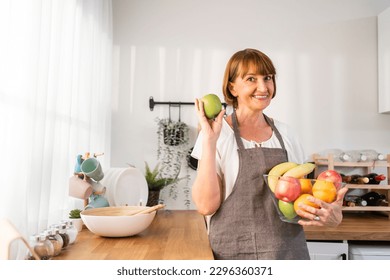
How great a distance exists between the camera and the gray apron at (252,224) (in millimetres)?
915

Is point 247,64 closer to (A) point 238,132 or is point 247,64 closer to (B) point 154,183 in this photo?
(A) point 238,132

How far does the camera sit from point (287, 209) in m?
0.81

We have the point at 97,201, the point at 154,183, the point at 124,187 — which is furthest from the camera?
the point at 154,183

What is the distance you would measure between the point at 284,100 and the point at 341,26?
1.61 ft

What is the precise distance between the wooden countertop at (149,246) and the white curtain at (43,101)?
0.42 ft

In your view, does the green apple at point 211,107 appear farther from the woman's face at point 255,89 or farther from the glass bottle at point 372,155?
the glass bottle at point 372,155

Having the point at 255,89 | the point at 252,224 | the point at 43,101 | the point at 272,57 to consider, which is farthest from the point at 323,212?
the point at 272,57

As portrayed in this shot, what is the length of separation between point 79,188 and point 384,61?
1.57 meters

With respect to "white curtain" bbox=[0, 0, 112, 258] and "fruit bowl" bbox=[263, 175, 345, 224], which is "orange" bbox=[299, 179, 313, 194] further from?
"white curtain" bbox=[0, 0, 112, 258]

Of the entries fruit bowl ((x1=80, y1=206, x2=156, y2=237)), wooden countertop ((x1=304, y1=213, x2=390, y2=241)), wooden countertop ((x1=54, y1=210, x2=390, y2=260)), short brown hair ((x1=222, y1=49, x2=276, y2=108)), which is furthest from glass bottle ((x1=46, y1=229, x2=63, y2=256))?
wooden countertop ((x1=304, y1=213, x2=390, y2=241))

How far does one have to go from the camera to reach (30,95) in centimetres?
92

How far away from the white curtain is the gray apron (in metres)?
0.47

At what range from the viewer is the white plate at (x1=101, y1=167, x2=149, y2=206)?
4.57 ft
